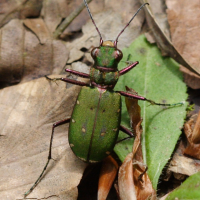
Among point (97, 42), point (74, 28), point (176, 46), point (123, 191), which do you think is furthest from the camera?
point (74, 28)

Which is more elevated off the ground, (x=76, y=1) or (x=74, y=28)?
(x=76, y=1)

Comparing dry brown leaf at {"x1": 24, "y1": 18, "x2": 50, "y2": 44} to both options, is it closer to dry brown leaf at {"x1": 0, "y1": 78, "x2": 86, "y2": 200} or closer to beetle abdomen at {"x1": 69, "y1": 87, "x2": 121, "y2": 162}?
dry brown leaf at {"x1": 0, "y1": 78, "x2": 86, "y2": 200}

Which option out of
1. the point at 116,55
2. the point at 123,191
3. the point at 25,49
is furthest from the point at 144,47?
the point at 123,191

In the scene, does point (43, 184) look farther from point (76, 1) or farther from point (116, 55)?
point (76, 1)

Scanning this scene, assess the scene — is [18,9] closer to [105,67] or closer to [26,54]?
[26,54]

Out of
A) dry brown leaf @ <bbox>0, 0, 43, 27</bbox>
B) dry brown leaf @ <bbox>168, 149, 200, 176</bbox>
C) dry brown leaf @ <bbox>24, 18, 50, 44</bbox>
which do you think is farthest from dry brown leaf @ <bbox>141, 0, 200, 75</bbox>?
dry brown leaf @ <bbox>0, 0, 43, 27</bbox>
